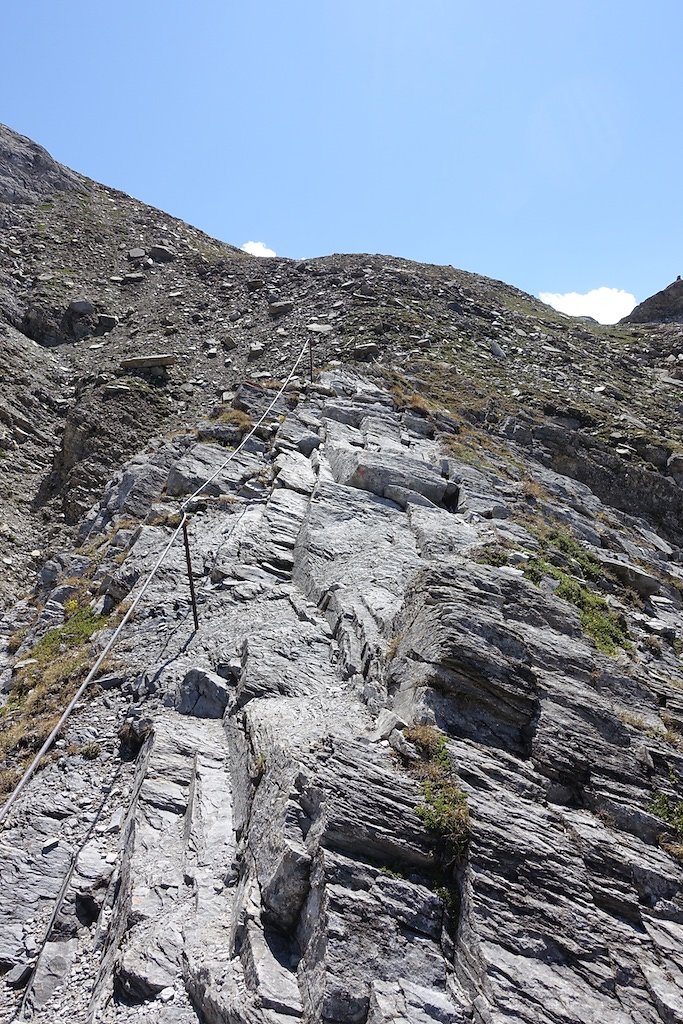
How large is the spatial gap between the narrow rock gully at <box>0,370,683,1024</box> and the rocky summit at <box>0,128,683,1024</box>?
0.03 m

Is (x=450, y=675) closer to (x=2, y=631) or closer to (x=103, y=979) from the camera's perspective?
(x=103, y=979)

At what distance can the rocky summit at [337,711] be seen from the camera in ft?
17.5

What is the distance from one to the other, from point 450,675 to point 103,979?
4.68 metres

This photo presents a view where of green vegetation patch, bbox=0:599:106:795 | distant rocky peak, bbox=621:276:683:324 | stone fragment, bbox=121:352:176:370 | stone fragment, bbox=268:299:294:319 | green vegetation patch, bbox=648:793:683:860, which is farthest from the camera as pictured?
distant rocky peak, bbox=621:276:683:324

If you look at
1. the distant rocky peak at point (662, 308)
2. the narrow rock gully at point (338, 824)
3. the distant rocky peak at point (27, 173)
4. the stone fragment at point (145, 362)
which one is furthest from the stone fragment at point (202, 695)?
the distant rocky peak at point (662, 308)

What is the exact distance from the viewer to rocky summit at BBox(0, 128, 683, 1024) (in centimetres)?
533

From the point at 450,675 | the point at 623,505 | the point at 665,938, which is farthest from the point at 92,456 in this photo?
the point at 665,938

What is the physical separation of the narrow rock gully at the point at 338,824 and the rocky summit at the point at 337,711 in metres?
0.03

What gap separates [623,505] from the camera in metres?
21.7

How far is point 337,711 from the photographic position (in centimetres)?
834

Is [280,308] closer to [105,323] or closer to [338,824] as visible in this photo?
[105,323]

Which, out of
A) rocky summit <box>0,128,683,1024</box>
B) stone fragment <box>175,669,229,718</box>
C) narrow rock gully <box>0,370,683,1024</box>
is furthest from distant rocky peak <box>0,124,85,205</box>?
stone fragment <box>175,669,229,718</box>

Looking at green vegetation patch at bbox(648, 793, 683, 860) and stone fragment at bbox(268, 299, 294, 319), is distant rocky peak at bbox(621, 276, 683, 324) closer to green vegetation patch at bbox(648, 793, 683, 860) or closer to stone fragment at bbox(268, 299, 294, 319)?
stone fragment at bbox(268, 299, 294, 319)

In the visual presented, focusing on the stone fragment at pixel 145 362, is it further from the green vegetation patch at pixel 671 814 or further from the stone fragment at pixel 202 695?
the green vegetation patch at pixel 671 814
